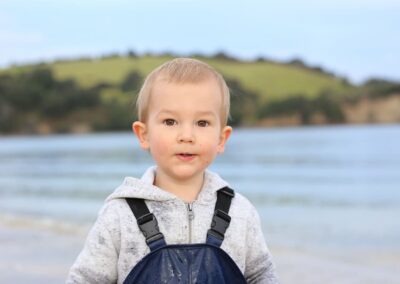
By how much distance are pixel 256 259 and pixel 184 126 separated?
66 cm

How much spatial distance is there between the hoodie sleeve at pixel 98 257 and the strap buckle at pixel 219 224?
0.39 m

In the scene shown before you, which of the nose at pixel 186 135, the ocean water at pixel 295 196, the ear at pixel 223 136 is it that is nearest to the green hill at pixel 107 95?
the ocean water at pixel 295 196

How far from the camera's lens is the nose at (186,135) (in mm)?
2811

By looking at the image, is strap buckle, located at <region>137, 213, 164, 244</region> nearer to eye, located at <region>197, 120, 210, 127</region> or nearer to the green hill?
eye, located at <region>197, 120, 210, 127</region>

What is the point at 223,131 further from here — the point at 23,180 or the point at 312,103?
the point at 312,103

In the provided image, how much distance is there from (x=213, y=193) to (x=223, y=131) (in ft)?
0.88

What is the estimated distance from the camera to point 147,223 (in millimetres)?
2793

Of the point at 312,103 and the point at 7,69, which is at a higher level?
the point at 7,69

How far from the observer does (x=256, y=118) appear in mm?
65000

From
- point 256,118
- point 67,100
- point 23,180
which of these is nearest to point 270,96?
point 256,118

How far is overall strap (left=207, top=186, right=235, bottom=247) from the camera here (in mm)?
2822

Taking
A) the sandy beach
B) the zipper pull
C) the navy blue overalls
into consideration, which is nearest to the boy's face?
the zipper pull

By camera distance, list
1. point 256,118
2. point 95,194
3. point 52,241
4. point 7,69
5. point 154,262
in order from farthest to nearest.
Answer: point 7,69
point 256,118
point 95,194
point 52,241
point 154,262

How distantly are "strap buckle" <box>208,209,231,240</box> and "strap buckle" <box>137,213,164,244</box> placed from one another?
216 millimetres
